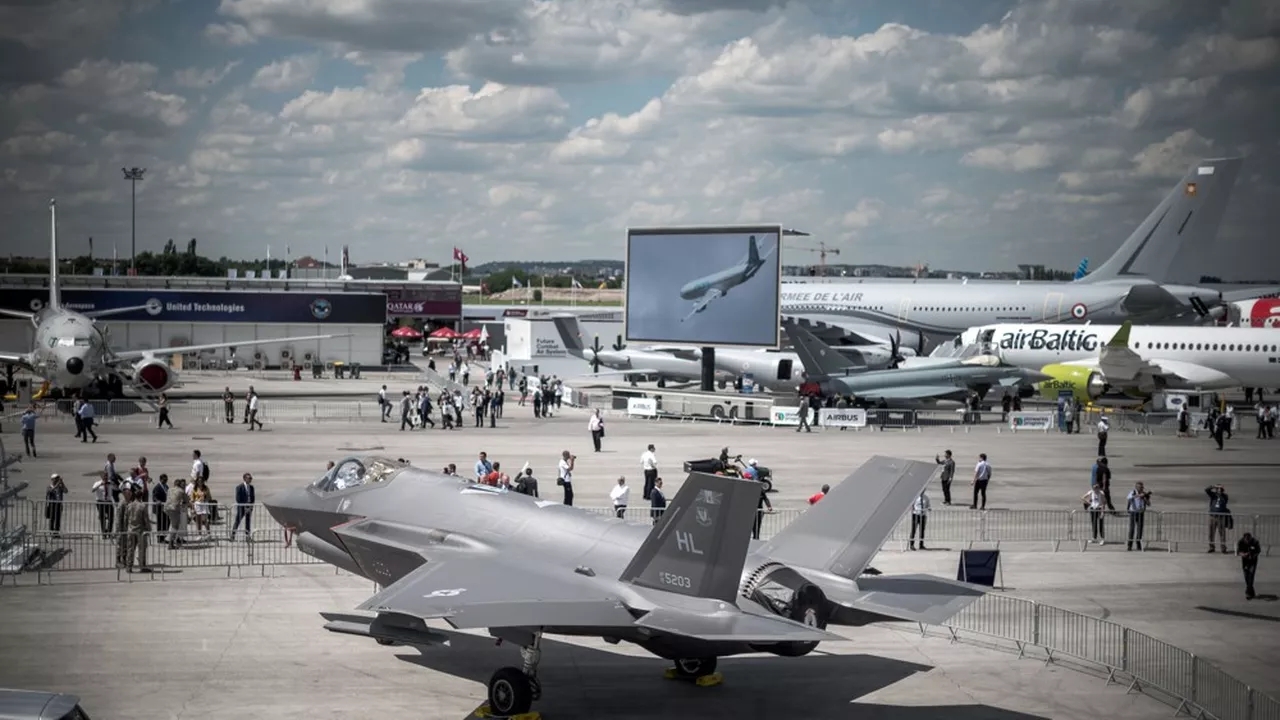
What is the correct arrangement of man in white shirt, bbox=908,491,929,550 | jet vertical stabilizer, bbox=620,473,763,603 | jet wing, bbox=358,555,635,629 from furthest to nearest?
man in white shirt, bbox=908,491,929,550
jet vertical stabilizer, bbox=620,473,763,603
jet wing, bbox=358,555,635,629

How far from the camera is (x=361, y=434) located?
40.1 meters

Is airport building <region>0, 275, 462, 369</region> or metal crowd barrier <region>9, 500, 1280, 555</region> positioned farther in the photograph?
airport building <region>0, 275, 462, 369</region>

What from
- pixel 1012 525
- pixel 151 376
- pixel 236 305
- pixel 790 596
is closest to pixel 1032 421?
pixel 1012 525

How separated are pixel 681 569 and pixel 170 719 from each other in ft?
18.3

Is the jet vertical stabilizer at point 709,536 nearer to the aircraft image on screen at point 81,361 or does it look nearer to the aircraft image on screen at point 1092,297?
the aircraft image on screen at point 81,361

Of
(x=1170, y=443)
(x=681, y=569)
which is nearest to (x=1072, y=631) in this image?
(x=681, y=569)

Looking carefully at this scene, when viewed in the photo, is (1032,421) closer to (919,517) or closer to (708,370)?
(708,370)

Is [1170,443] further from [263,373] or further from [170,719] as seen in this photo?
[263,373]

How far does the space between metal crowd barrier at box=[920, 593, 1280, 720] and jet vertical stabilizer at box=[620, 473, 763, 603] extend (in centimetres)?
543

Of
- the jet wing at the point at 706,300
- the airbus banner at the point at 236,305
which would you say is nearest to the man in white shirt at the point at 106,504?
the jet wing at the point at 706,300

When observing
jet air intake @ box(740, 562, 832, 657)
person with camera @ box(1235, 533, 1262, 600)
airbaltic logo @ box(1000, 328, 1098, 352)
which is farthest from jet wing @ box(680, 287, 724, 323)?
jet air intake @ box(740, 562, 832, 657)

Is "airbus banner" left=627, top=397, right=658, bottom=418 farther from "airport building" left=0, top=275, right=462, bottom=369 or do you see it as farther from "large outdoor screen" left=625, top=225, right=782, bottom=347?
"airport building" left=0, top=275, right=462, bottom=369

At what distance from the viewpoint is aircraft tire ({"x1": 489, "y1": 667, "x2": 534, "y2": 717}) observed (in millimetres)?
13055

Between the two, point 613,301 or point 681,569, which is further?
point 613,301
